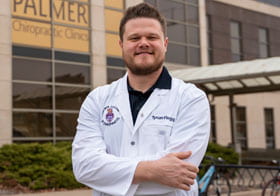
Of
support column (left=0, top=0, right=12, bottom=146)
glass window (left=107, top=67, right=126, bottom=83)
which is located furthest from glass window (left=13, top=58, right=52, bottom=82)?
glass window (left=107, top=67, right=126, bottom=83)

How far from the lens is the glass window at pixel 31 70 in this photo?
15.8 metres

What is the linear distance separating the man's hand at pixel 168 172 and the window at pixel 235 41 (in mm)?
25408

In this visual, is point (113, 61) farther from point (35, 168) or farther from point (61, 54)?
point (35, 168)

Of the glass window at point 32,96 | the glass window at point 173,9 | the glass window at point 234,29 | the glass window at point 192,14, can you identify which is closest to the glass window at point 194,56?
the glass window at point 192,14

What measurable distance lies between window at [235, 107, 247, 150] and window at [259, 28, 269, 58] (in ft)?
13.4

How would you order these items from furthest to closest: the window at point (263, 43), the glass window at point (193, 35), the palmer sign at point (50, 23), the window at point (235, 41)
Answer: the window at point (263, 43) < the window at point (235, 41) < the glass window at point (193, 35) < the palmer sign at point (50, 23)

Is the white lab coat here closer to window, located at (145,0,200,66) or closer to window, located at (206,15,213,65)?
window, located at (145,0,200,66)

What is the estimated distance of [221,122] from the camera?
25438mm

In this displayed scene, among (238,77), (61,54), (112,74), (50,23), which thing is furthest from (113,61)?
(238,77)

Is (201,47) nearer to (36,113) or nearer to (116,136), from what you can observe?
(36,113)

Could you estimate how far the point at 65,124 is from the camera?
55.4 ft

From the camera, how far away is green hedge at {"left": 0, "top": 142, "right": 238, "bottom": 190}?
457 inches

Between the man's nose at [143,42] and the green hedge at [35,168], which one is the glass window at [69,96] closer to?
the green hedge at [35,168]

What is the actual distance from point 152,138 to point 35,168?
9942 mm
